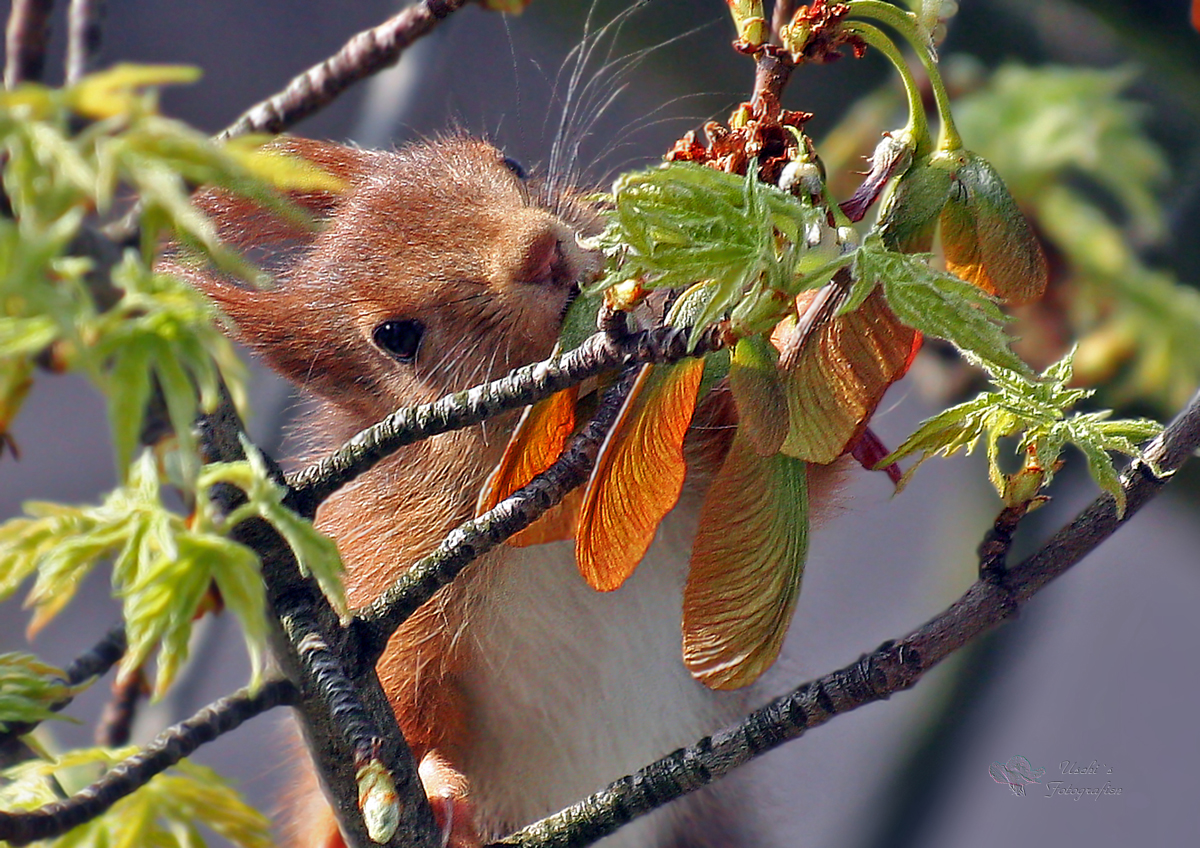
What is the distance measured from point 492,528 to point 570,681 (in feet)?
1.00

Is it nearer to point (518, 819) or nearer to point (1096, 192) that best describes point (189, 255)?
point (518, 819)

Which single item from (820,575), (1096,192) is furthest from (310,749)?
(1096,192)

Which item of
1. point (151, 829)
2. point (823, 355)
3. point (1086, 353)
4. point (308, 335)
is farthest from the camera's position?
point (1086, 353)

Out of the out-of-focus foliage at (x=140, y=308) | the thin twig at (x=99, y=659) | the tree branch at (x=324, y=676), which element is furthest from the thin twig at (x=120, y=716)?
the out-of-focus foliage at (x=140, y=308)

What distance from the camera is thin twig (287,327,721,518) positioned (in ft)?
1.14

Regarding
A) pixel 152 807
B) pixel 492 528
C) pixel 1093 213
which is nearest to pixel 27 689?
Result: pixel 152 807

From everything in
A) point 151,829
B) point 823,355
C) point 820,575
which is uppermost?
point 823,355

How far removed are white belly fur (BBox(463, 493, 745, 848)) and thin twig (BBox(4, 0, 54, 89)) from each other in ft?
1.14

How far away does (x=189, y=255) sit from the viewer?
509 millimetres

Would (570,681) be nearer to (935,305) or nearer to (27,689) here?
(27,689)

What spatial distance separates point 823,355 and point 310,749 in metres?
0.24

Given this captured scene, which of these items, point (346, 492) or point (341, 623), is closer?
point (341, 623)
